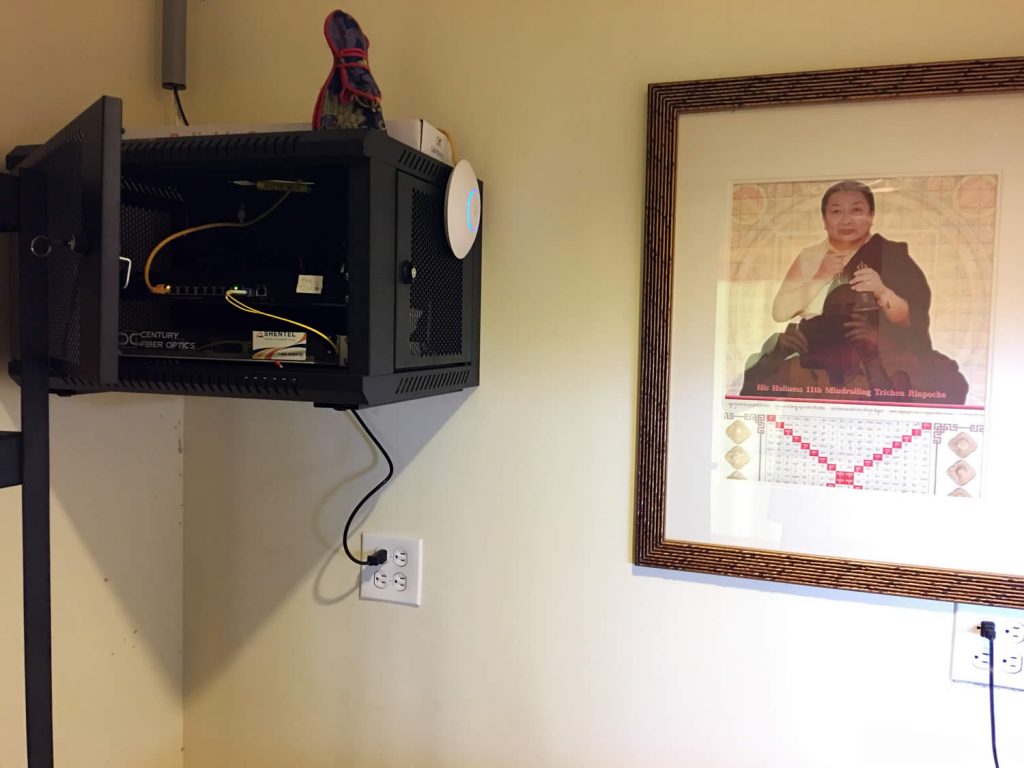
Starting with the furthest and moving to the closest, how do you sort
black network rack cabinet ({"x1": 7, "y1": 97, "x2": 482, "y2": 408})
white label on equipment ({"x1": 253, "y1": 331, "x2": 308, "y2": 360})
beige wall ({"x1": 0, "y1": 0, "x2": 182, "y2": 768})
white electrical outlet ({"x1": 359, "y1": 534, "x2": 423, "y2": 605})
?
white electrical outlet ({"x1": 359, "y1": 534, "x2": 423, "y2": 605}), beige wall ({"x1": 0, "y1": 0, "x2": 182, "y2": 768}), white label on equipment ({"x1": 253, "y1": 331, "x2": 308, "y2": 360}), black network rack cabinet ({"x1": 7, "y1": 97, "x2": 482, "y2": 408})

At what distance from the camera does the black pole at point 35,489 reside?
0.74m

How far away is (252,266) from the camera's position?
1052mm

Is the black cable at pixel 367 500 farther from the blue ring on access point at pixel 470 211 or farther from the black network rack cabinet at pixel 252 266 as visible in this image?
the blue ring on access point at pixel 470 211

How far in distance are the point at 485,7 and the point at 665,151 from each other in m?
0.37

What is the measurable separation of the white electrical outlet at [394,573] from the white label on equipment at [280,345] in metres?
0.43

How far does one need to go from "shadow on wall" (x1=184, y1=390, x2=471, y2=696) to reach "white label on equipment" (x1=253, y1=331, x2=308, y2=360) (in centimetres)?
31

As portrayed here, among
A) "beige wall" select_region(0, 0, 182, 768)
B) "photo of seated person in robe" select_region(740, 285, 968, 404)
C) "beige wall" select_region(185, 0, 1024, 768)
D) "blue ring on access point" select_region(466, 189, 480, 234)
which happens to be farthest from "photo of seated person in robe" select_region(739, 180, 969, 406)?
"beige wall" select_region(0, 0, 182, 768)

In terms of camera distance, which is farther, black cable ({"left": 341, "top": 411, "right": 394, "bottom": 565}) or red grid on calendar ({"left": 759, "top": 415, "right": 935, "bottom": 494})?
black cable ({"left": 341, "top": 411, "right": 394, "bottom": 565})

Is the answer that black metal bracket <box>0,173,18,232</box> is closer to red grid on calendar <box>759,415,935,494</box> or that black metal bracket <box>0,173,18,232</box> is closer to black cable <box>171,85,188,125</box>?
black cable <box>171,85,188,125</box>

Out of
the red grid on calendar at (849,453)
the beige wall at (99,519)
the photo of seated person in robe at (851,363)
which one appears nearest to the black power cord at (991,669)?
the red grid on calendar at (849,453)

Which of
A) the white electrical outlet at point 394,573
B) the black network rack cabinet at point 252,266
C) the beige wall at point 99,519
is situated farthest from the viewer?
the white electrical outlet at point 394,573

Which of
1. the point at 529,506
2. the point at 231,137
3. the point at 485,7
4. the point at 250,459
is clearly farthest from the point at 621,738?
the point at 485,7

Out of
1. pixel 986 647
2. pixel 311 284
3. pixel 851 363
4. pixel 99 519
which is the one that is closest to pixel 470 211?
pixel 311 284

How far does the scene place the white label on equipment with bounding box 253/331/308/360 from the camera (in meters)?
0.89
